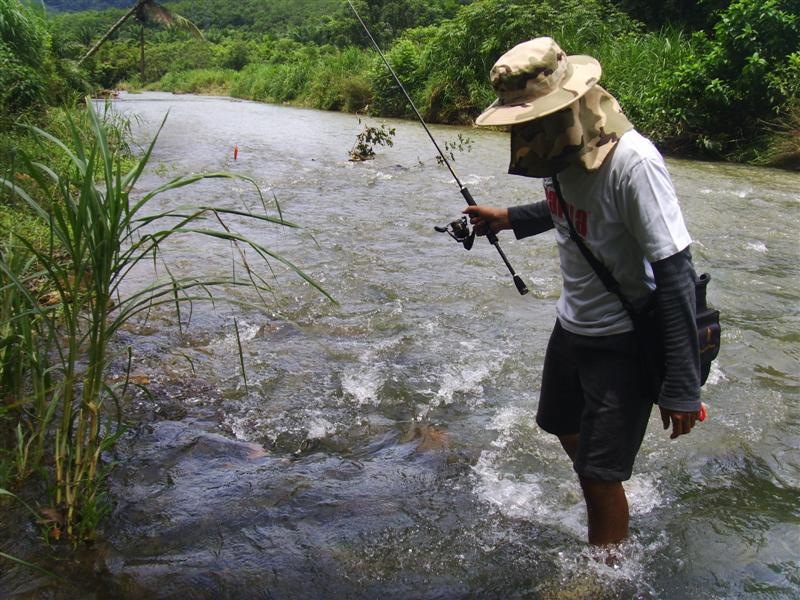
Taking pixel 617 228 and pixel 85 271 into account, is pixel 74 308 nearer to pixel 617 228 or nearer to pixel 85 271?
pixel 85 271

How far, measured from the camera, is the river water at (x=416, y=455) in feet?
8.06

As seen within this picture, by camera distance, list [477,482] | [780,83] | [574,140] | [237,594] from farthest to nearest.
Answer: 1. [780,83]
2. [477,482]
3. [237,594]
4. [574,140]

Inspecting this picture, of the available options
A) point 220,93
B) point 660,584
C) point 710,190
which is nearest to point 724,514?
point 660,584

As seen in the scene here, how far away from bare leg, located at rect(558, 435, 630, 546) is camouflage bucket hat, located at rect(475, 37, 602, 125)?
1.13m

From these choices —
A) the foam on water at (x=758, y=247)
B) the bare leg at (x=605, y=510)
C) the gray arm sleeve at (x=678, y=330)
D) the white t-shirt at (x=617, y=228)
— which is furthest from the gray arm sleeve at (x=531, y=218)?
the foam on water at (x=758, y=247)

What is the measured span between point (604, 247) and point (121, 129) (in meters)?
9.05

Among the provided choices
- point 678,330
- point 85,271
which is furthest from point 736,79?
point 85,271

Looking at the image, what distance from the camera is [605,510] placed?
2.29 meters

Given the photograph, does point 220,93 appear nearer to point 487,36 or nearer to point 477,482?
point 487,36

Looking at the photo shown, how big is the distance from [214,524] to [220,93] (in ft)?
148

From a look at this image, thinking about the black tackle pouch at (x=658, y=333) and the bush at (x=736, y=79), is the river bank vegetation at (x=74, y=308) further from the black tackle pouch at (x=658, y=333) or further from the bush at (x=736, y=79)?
the bush at (x=736, y=79)

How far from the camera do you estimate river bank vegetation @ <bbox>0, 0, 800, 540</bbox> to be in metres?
2.33

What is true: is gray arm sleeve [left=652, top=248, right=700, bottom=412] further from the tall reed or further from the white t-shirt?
the tall reed

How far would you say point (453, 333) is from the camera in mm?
4762
